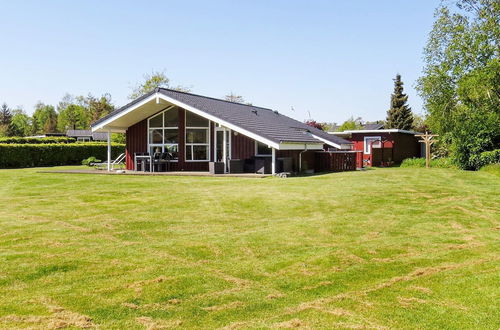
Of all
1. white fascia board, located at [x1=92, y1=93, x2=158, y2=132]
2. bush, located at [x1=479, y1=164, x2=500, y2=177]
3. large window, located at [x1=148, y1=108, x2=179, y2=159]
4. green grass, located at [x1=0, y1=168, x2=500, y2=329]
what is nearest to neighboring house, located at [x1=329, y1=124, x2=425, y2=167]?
bush, located at [x1=479, y1=164, x2=500, y2=177]

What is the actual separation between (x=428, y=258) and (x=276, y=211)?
3923mm

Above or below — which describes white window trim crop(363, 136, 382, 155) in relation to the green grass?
above

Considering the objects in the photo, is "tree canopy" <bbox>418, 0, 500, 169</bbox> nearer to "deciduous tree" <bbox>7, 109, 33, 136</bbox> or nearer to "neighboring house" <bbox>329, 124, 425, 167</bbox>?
"neighboring house" <bbox>329, 124, 425, 167</bbox>

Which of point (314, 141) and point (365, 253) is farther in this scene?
point (314, 141)

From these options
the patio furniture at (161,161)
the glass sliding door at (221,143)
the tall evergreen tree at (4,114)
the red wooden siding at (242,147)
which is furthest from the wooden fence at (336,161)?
the tall evergreen tree at (4,114)

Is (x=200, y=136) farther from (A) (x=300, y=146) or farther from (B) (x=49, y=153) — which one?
(B) (x=49, y=153)

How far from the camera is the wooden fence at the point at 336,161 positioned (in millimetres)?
22203

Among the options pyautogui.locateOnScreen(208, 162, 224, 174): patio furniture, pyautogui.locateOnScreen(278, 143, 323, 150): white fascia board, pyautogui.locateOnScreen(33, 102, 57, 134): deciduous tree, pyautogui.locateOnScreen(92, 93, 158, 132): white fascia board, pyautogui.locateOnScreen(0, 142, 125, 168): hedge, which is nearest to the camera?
pyautogui.locateOnScreen(278, 143, 323, 150): white fascia board

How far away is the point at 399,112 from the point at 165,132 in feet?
125

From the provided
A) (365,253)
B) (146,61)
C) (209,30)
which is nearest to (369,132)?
(209,30)

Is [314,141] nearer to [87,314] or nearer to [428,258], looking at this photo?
[428,258]

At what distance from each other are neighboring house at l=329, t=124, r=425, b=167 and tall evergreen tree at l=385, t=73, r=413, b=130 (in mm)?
18864

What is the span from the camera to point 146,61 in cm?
4450

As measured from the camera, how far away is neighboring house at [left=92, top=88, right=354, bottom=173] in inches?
762
